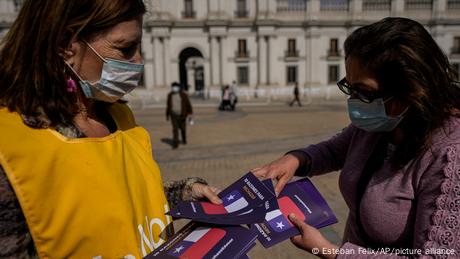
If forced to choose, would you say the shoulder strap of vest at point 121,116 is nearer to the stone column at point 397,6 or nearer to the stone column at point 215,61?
the stone column at point 215,61

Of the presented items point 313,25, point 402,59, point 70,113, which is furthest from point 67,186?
point 313,25

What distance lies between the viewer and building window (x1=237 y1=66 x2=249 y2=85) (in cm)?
3428

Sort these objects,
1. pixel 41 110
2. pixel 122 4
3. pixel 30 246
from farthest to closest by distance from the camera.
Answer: pixel 122 4 < pixel 41 110 < pixel 30 246

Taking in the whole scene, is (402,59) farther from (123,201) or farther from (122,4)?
(123,201)

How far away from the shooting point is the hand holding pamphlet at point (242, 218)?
133cm

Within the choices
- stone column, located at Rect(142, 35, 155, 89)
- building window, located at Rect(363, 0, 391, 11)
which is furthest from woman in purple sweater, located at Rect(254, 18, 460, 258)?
building window, located at Rect(363, 0, 391, 11)

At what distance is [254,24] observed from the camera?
33.8m

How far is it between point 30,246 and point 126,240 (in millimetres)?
350

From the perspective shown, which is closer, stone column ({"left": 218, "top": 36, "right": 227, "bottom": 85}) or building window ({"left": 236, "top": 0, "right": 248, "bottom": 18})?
stone column ({"left": 218, "top": 36, "right": 227, "bottom": 85})

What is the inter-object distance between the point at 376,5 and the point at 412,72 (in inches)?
1557

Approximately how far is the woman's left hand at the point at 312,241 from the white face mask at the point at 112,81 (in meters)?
1.08

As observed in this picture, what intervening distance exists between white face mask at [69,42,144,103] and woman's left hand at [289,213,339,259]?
108cm

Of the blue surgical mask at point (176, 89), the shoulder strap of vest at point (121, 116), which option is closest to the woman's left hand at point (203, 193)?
the shoulder strap of vest at point (121, 116)

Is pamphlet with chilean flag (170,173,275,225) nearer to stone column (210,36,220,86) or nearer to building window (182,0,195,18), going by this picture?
stone column (210,36,220,86)
